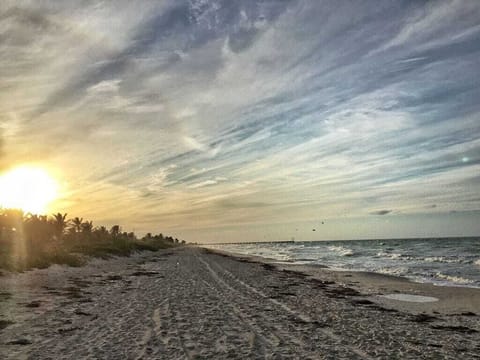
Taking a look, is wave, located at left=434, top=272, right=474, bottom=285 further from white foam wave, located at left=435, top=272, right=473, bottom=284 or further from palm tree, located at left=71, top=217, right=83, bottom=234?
palm tree, located at left=71, top=217, right=83, bottom=234

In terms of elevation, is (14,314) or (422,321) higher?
(14,314)

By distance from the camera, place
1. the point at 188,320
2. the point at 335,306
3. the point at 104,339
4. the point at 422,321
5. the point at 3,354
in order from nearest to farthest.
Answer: the point at 3,354 → the point at 104,339 → the point at 188,320 → the point at 422,321 → the point at 335,306

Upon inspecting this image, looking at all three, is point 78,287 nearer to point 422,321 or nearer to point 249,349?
point 249,349

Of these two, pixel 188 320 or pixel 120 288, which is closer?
pixel 188 320

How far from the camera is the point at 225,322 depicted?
11867mm

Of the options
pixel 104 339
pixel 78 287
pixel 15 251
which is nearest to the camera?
pixel 104 339

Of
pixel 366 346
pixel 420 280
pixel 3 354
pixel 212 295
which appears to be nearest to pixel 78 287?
pixel 212 295

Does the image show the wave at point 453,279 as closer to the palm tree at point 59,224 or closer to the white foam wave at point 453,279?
the white foam wave at point 453,279

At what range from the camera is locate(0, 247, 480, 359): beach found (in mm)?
8867

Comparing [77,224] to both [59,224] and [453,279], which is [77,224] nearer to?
[59,224]

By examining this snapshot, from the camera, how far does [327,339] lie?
10016 mm

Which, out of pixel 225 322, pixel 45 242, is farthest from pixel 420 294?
pixel 45 242

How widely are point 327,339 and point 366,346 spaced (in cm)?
100

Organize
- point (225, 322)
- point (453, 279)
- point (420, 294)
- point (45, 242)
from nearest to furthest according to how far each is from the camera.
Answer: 1. point (225, 322)
2. point (420, 294)
3. point (453, 279)
4. point (45, 242)
